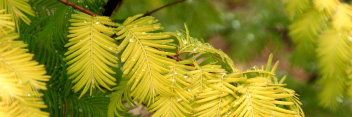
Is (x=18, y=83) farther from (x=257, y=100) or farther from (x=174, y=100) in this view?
(x=257, y=100)

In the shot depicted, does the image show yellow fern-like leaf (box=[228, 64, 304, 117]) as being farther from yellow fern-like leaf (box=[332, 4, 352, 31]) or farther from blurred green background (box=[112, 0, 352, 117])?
blurred green background (box=[112, 0, 352, 117])

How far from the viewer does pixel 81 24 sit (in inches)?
21.1

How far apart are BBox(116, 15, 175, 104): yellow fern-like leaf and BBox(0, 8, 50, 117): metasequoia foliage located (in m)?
0.12

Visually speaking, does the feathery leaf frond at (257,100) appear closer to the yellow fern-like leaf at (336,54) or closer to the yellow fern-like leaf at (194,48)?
the yellow fern-like leaf at (194,48)

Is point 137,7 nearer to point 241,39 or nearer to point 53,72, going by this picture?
point 53,72

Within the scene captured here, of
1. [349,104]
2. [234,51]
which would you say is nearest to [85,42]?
[234,51]

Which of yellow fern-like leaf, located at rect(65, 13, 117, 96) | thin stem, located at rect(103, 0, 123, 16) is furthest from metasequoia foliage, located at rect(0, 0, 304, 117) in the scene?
thin stem, located at rect(103, 0, 123, 16)

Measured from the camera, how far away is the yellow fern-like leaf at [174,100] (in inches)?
19.3

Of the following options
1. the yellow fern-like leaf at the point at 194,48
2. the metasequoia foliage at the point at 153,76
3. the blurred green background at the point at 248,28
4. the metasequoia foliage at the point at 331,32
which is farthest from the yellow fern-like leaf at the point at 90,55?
the blurred green background at the point at 248,28

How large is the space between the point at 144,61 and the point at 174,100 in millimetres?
74

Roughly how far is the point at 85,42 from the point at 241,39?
1305 millimetres

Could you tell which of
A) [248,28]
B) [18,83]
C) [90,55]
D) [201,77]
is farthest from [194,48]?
[248,28]

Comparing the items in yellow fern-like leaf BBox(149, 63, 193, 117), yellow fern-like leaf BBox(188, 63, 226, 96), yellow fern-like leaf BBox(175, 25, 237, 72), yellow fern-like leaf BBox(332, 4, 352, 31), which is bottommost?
yellow fern-like leaf BBox(149, 63, 193, 117)

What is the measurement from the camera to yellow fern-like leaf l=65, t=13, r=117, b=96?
50cm
